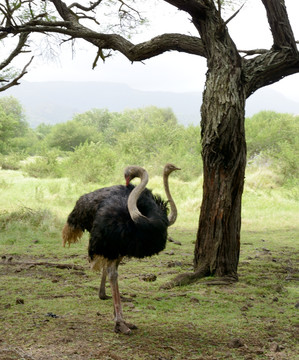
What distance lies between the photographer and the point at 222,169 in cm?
541

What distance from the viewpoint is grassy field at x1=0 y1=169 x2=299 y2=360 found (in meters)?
3.51

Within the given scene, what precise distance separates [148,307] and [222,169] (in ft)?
5.77

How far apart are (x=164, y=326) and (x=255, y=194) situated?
12.6 m

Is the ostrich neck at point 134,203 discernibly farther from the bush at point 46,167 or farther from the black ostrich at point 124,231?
the bush at point 46,167

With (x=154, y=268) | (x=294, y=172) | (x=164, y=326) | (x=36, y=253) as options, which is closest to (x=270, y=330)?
(x=164, y=326)

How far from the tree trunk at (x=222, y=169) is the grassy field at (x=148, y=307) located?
382 mm

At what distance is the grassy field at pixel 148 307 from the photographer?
11.5 ft

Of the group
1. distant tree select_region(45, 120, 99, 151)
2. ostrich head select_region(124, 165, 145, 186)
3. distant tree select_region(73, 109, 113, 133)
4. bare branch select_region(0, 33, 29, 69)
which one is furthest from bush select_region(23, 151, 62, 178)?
distant tree select_region(73, 109, 113, 133)

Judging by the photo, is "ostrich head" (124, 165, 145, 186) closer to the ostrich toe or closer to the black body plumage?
the black body plumage

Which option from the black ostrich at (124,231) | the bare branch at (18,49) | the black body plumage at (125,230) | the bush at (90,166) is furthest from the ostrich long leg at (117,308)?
the bush at (90,166)

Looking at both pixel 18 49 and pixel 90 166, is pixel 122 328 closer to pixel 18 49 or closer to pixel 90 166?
pixel 18 49

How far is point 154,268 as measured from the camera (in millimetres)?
6387

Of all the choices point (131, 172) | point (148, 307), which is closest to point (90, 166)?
point (148, 307)

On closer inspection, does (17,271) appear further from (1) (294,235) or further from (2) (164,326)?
(1) (294,235)
